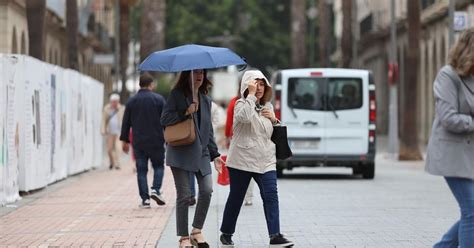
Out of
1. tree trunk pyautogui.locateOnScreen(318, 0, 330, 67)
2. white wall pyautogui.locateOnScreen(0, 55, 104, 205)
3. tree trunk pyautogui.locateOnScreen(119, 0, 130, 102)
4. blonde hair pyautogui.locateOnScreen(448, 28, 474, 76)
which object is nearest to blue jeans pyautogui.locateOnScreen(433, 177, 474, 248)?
blonde hair pyautogui.locateOnScreen(448, 28, 474, 76)

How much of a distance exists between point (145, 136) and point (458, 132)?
8179 millimetres

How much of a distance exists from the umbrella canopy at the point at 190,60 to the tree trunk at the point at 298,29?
41582 millimetres

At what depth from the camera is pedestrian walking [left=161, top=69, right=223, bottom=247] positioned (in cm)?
1088

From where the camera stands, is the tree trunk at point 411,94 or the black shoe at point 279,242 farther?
the tree trunk at point 411,94

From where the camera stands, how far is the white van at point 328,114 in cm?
2306

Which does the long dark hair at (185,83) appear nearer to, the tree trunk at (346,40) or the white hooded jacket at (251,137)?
the white hooded jacket at (251,137)

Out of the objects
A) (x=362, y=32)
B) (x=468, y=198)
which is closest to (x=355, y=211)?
(x=468, y=198)

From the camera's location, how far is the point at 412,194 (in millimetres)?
18781

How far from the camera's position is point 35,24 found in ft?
81.6

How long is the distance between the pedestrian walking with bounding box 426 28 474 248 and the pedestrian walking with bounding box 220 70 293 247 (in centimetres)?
283

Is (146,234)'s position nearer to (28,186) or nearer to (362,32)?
(28,186)

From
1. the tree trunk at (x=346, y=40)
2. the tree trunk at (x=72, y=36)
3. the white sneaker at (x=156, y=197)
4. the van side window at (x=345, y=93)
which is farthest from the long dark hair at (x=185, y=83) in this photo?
the tree trunk at (x=346, y=40)

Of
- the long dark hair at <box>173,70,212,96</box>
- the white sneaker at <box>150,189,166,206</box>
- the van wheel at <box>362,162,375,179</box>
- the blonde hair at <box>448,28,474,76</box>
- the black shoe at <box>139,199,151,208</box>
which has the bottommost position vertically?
the van wheel at <box>362,162,375,179</box>

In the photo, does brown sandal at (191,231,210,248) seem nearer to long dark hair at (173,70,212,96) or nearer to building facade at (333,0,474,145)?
long dark hair at (173,70,212,96)
